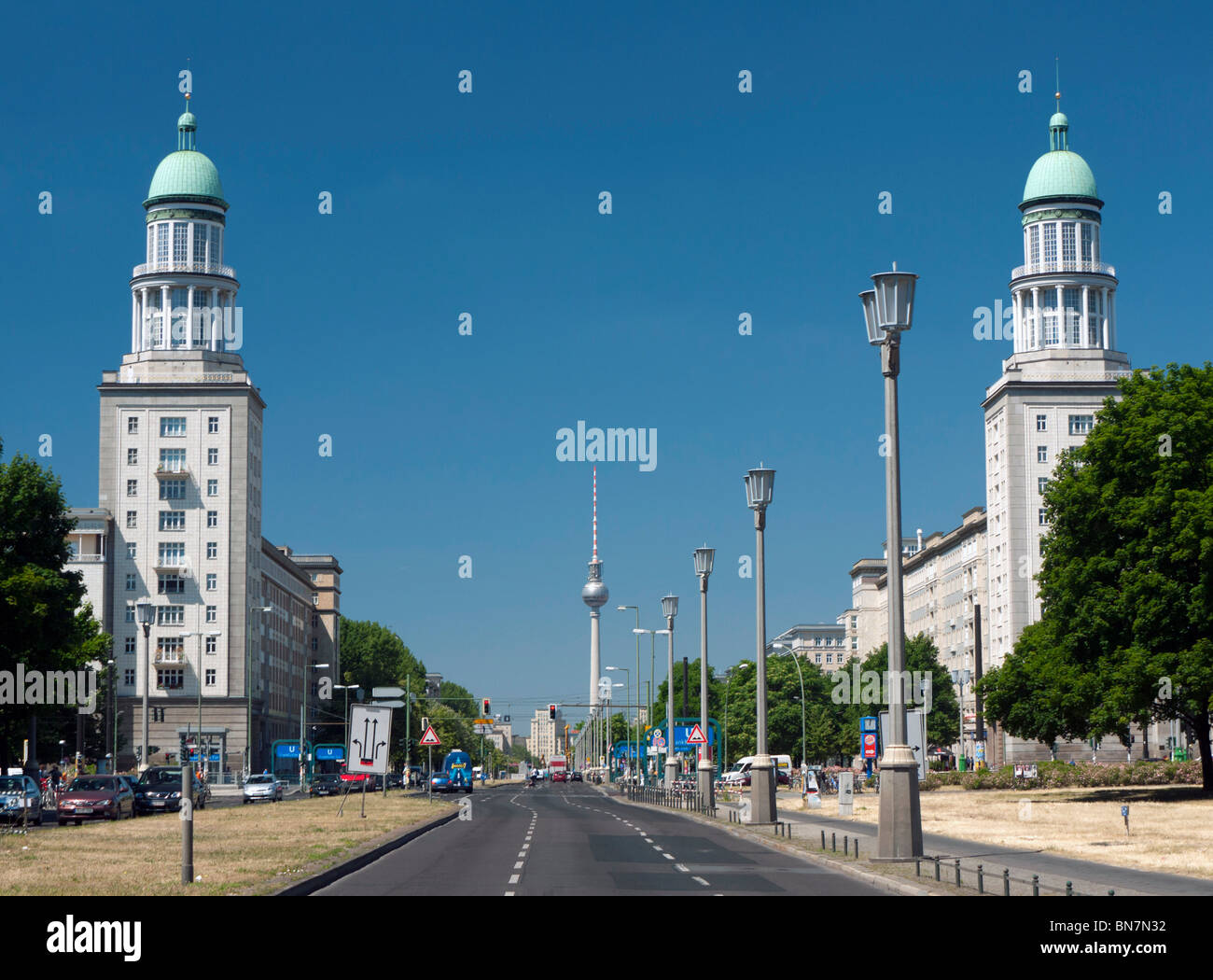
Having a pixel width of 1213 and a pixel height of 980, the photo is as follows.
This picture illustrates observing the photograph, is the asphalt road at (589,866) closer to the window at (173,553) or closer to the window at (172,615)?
the window at (172,615)

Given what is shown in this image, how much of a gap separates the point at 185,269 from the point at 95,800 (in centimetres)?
8501

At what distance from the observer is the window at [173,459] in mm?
122062

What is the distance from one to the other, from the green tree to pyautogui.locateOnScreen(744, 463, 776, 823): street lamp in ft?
51.4

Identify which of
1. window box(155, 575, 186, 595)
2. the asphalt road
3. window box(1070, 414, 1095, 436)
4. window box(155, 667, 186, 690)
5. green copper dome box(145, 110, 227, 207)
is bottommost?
the asphalt road

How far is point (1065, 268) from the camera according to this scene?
132 meters

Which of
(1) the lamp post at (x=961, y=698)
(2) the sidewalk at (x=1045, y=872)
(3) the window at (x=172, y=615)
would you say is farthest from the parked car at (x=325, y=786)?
(1) the lamp post at (x=961, y=698)

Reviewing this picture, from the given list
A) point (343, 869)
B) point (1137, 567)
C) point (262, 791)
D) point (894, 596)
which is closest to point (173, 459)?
point (262, 791)

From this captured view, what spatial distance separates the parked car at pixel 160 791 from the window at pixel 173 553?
58.8 m

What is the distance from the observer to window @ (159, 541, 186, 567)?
12056 cm

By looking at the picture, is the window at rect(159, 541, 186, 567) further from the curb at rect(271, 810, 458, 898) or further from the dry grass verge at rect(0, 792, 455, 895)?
the curb at rect(271, 810, 458, 898)

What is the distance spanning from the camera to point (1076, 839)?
3394 centimetres

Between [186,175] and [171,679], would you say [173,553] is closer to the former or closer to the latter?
[171,679]

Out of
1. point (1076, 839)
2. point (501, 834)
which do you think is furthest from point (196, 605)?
point (1076, 839)
